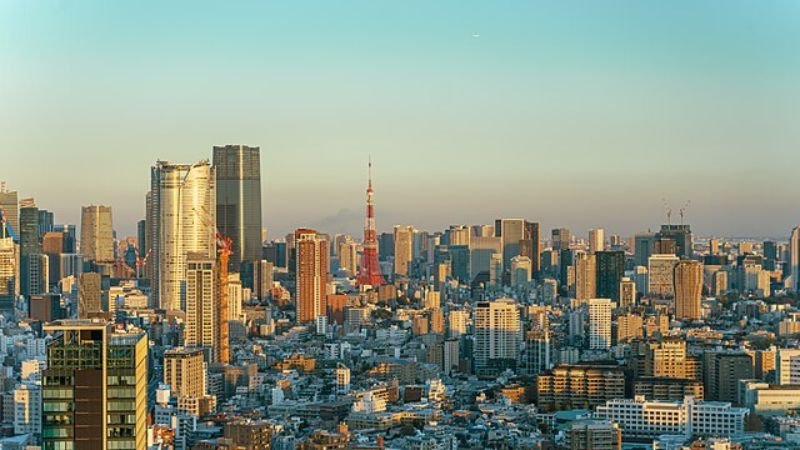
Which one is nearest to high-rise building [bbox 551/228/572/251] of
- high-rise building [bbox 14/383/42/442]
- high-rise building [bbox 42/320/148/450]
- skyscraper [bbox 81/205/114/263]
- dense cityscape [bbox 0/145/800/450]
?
dense cityscape [bbox 0/145/800/450]

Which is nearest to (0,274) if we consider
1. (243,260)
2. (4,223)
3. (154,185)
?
(4,223)

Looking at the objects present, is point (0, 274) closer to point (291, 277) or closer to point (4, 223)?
point (4, 223)

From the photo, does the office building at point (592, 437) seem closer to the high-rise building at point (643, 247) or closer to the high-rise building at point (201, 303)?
the high-rise building at point (201, 303)

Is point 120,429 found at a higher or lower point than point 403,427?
higher

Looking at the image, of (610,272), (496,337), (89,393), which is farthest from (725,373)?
(89,393)

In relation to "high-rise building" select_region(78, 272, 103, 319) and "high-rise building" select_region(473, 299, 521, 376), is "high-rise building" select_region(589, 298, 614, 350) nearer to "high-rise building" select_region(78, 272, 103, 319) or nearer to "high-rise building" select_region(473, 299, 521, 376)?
"high-rise building" select_region(473, 299, 521, 376)

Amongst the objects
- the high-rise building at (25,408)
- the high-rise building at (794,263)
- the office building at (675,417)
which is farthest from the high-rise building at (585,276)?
the high-rise building at (25,408)
